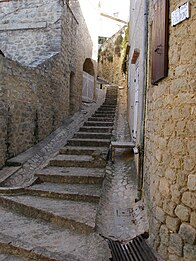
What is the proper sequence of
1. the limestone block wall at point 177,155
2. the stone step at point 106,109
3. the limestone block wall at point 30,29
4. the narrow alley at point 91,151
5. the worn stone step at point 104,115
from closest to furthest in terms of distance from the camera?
the limestone block wall at point 177,155 < the narrow alley at point 91,151 < the limestone block wall at point 30,29 < the worn stone step at point 104,115 < the stone step at point 106,109

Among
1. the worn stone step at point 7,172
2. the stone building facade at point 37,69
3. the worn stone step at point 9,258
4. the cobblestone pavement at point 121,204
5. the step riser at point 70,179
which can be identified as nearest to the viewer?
the worn stone step at point 9,258

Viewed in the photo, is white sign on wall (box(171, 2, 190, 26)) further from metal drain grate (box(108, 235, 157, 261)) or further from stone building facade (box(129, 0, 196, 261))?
metal drain grate (box(108, 235, 157, 261))

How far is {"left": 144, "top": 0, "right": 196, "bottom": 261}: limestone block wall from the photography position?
2.21 meters

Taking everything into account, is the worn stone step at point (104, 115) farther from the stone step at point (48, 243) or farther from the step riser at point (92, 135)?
the stone step at point (48, 243)

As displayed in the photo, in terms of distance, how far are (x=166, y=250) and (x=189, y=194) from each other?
0.73m

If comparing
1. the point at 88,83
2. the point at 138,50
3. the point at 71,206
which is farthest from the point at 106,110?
the point at 71,206

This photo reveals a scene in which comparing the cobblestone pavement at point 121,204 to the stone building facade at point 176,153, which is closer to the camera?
the stone building facade at point 176,153

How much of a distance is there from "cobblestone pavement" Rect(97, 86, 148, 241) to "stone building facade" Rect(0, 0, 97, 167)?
2.47 m

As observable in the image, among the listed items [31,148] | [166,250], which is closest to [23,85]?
[31,148]

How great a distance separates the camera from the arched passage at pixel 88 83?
39.0ft

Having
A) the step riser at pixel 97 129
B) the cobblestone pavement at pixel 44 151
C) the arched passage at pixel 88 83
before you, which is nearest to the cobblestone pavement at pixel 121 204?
the step riser at pixel 97 129

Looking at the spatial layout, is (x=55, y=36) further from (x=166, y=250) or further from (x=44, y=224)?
(x=166, y=250)

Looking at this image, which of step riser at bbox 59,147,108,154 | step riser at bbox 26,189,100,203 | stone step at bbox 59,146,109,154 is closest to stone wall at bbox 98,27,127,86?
stone step at bbox 59,146,109,154

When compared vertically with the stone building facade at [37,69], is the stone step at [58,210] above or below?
below
